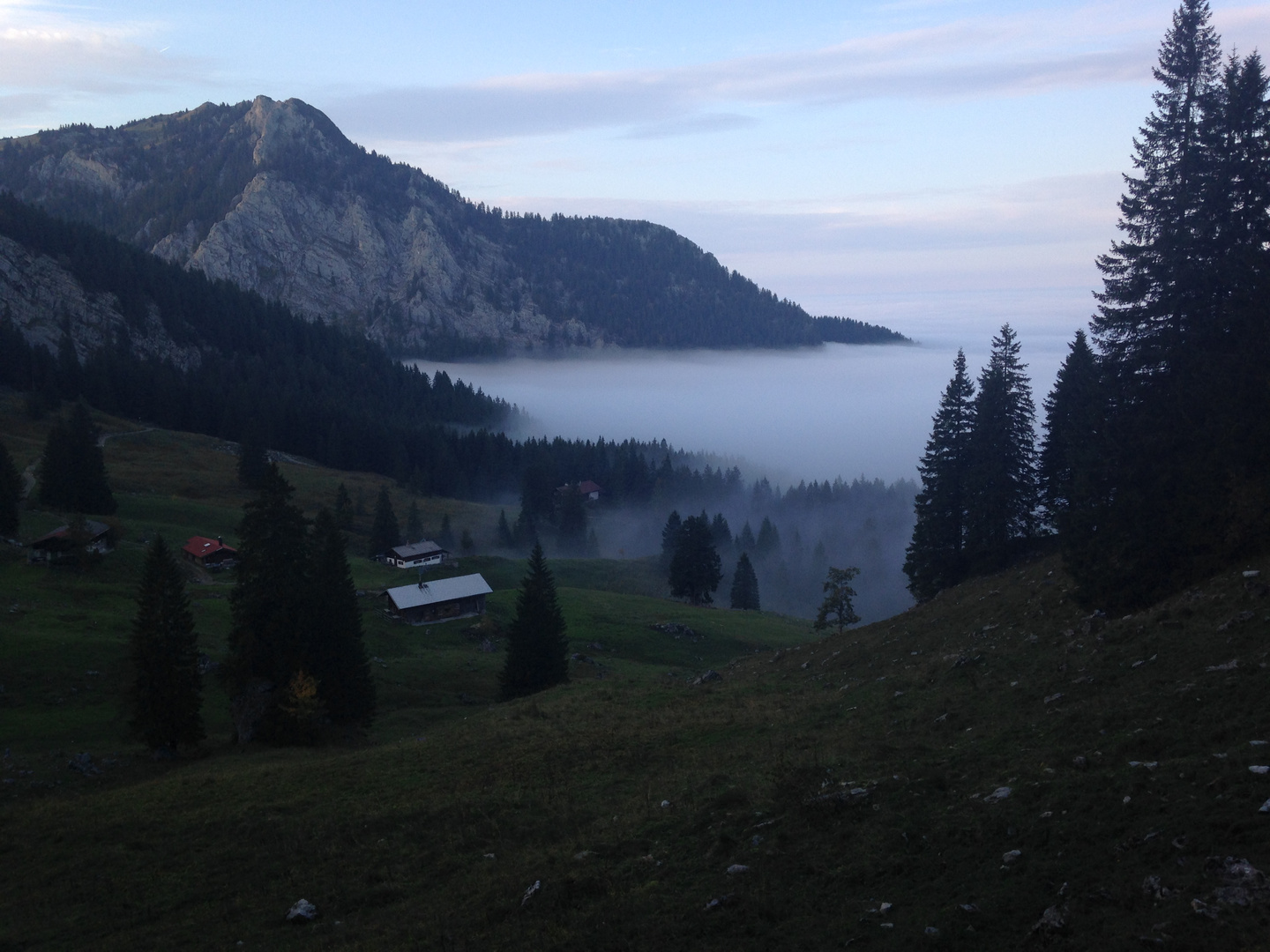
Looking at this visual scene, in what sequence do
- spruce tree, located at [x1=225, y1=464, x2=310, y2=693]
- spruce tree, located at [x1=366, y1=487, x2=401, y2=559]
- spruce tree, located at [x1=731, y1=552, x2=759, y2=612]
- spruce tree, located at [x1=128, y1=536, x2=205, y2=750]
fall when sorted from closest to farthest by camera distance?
spruce tree, located at [x1=128, y1=536, x2=205, y2=750], spruce tree, located at [x1=225, y1=464, x2=310, y2=693], spruce tree, located at [x1=366, y1=487, x2=401, y2=559], spruce tree, located at [x1=731, y1=552, x2=759, y2=612]

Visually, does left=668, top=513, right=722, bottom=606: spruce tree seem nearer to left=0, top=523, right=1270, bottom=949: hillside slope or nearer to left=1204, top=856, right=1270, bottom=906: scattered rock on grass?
left=0, top=523, right=1270, bottom=949: hillside slope

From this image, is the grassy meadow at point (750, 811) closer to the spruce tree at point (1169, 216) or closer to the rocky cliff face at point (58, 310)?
the spruce tree at point (1169, 216)

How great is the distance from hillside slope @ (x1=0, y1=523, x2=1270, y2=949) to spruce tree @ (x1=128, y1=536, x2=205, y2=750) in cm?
393

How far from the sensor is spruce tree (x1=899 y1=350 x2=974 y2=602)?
51.5m

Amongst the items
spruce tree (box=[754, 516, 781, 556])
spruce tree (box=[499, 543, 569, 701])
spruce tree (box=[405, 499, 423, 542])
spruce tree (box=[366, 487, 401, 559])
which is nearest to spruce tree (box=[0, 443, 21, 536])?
spruce tree (box=[366, 487, 401, 559])

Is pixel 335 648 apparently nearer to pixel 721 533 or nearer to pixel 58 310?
pixel 721 533

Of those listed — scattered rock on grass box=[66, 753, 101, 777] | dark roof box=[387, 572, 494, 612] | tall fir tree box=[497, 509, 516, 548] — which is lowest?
tall fir tree box=[497, 509, 516, 548]

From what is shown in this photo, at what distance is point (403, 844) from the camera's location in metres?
21.1

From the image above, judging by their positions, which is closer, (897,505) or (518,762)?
(518,762)

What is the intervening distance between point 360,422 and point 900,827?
159901mm

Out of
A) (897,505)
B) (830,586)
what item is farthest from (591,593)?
(897,505)

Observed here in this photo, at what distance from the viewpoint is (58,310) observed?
583ft

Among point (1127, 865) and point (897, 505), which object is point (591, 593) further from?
point (897, 505)

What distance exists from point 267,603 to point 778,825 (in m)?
29.4
